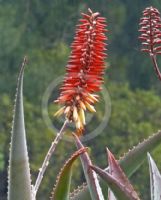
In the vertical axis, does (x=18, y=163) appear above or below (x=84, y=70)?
below

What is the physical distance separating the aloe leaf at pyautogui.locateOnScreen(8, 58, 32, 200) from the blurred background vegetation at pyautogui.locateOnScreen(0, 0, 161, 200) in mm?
18354

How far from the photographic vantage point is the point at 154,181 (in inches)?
69.4

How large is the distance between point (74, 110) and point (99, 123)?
21.1m

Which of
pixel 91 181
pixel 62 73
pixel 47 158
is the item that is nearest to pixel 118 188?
pixel 91 181

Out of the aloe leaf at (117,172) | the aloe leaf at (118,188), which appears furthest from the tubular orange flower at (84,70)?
the aloe leaf at (118,188)

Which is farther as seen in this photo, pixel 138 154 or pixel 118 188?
pixel 138 154

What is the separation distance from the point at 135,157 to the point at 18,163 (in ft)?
0.63

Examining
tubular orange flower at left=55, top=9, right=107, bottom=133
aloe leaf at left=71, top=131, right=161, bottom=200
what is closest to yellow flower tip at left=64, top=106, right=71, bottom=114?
tubular orange flower at left=55, top=9, right=107, bottom=133

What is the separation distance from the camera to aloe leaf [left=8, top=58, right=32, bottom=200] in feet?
5.66

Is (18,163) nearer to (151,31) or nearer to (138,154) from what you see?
(138,154)

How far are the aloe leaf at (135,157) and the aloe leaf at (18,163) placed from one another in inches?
3.3

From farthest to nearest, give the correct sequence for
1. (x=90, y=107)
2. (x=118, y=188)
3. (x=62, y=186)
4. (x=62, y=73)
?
(x=62, y=73), (x=90, y=107), (x=62, y=186), (x=118, y=188)

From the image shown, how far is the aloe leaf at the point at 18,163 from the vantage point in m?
1.73

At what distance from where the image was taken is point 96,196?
1622mm
